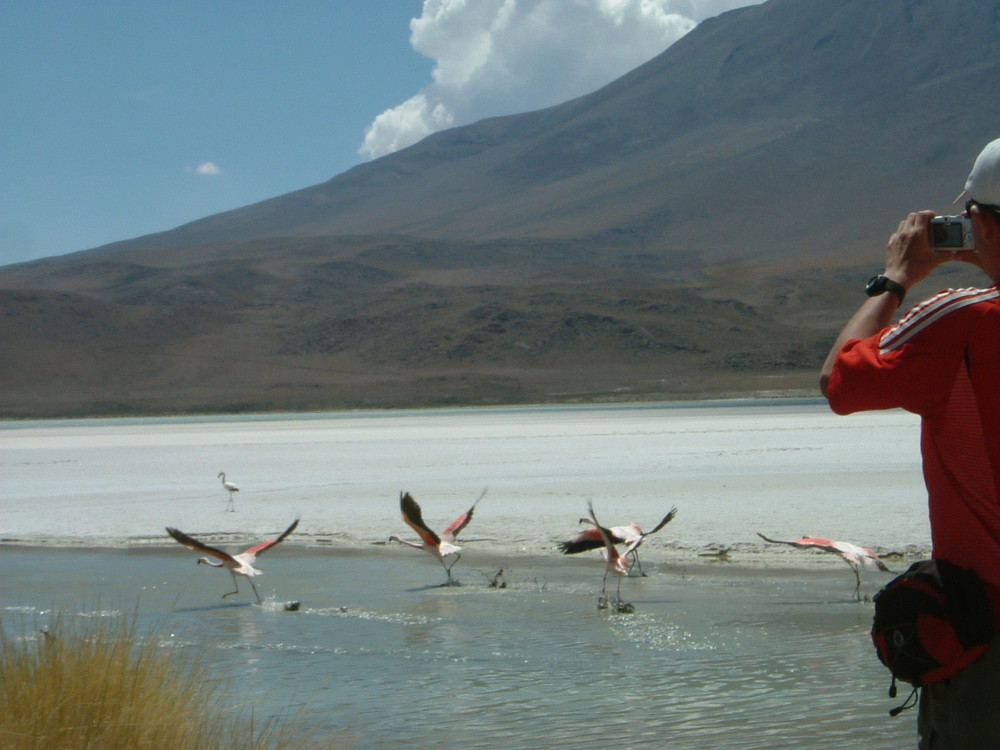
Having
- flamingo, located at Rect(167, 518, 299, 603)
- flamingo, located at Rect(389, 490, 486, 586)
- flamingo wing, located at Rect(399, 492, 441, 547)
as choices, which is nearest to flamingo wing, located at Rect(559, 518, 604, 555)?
flamingo, located at Rect(389, 490, 486, 586)

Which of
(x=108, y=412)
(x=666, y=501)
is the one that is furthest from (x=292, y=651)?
(x=108, y=412)

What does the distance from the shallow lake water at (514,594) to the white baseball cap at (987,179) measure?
348cm

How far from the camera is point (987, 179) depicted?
2426mm

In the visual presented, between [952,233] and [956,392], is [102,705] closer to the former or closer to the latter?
[956,392]

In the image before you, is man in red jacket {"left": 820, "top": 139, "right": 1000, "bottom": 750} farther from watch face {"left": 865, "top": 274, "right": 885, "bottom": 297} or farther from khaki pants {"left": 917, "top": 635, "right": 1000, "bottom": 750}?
watch face {"left": 865, "top": 274, "right": 885, "bottom": 297}

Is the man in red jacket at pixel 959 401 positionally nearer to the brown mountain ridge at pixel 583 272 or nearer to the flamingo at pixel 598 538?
the flamingo at pixel 598 538

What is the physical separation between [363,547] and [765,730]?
7118mm

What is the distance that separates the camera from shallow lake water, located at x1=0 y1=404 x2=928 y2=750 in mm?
5969

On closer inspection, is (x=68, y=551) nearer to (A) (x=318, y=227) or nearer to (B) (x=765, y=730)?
(B) (x=765, y=730)

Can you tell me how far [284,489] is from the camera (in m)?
18.1

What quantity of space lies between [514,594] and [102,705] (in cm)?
537

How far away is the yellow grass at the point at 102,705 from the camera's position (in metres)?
4.00

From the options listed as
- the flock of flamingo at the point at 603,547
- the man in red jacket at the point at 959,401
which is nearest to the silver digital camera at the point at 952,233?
the man in red jacket at the point at 959,401

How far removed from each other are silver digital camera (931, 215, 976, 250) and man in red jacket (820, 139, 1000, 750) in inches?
0.6
